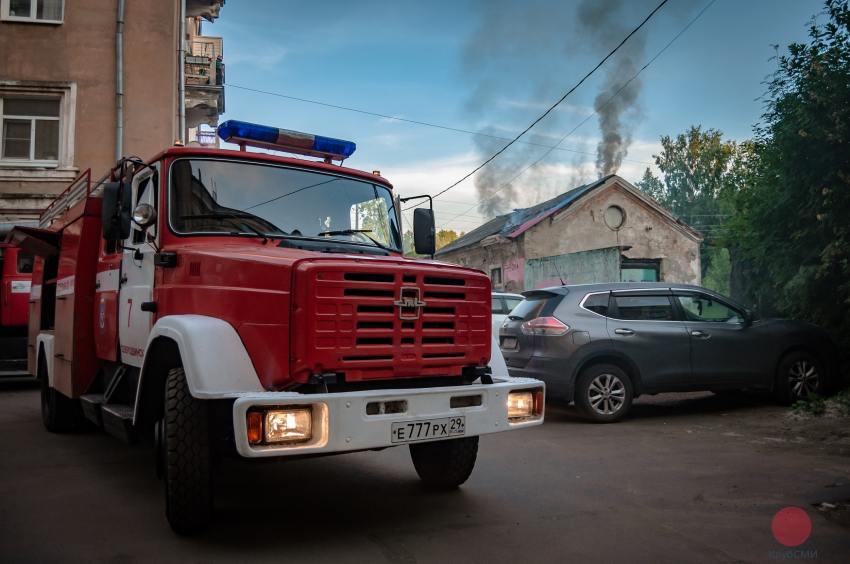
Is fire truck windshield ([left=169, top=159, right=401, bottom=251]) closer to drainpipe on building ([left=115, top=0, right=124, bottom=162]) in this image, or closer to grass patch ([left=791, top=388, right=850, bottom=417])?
grass patch ([left=791, top=388, right=850, bottom=417])

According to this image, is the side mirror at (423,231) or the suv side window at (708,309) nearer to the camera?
the side mirror at (423,231)

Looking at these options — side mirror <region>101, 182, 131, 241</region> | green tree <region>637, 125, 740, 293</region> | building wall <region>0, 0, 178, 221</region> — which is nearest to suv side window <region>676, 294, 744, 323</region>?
side mirror <region>101, 182, 131, 241</region>

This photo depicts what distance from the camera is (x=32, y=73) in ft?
57.8

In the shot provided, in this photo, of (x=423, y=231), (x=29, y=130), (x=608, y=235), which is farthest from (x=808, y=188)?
(x=608, y=235)

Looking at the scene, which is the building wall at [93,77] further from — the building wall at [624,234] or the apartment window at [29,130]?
the building wall at [624,234]

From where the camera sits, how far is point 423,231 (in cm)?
660

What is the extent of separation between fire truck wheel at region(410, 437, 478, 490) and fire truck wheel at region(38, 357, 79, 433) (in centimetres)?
432

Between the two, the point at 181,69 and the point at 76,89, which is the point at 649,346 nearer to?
the point at 181,69

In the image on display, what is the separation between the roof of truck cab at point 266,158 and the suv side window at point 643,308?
159 inches

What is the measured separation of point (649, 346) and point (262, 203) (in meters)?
5.44

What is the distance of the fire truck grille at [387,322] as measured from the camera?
13.2 ft

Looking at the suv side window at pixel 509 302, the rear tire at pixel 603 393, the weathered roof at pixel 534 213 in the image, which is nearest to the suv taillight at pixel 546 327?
the rear tire at pixel 603 393

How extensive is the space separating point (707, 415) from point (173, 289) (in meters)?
7.07

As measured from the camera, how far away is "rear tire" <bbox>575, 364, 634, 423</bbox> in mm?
8578
